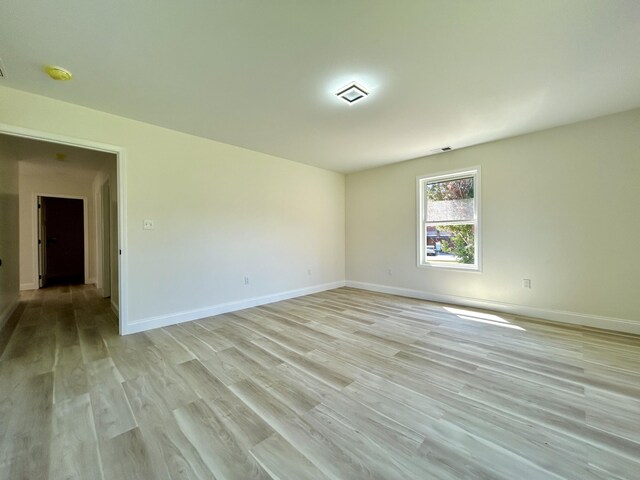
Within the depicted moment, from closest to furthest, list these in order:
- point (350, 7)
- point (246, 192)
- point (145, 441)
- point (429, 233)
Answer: point (145, 441)
point (350, 7)
point (246, 192)
point (429, 233)

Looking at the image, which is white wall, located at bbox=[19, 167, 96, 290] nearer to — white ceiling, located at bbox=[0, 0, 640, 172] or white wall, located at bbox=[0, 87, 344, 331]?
white wall, located at bbox=[0, 87, 344, 331]

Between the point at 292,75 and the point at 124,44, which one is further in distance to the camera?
the point at 292,75

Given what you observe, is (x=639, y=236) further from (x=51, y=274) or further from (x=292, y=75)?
(x=51, y=274)

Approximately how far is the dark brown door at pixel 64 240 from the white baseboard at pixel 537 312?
8.37 meters

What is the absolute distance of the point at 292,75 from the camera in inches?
87.0

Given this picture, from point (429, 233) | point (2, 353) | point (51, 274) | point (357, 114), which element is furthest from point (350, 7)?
point (51, 274)

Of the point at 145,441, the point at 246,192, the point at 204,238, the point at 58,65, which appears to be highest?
the point at 58,65

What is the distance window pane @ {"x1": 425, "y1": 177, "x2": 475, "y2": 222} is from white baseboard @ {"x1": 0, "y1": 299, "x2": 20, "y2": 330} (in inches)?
252

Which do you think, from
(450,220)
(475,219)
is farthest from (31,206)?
(475,219)

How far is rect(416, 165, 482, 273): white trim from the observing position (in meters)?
3.99

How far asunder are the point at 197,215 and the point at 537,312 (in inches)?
195

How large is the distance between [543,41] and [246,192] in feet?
12.2

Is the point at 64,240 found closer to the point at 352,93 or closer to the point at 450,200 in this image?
the point at 352,93

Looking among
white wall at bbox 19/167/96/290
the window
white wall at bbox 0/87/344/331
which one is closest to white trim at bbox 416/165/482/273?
the window
